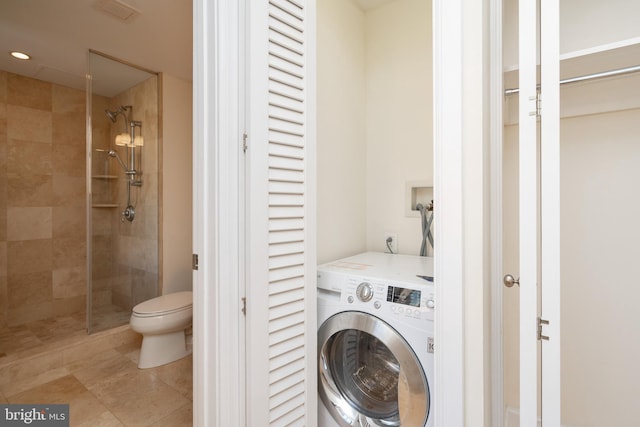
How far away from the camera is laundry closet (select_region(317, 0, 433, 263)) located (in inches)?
69.2

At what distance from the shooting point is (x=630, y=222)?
4.05 ft

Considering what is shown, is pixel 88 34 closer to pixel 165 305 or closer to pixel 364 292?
pixel 165 305

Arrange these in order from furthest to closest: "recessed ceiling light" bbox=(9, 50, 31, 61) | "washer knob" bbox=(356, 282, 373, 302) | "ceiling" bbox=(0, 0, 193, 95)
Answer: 1. "recessed ceiling light" bbox=(9, 50, 31, 61)
2. "ceiling" bbox=(0, 0, 193, 95)
3. "washer knob" bbox=(356, 282, 373, 302)

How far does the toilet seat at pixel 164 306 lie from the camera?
214 cm

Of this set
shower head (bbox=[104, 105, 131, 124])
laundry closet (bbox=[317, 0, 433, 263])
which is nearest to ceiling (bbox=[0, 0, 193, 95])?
shower head (bbox=[104, 105, 131, 124])

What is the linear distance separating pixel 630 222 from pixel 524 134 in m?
1.00

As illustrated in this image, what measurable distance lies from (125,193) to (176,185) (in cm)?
47

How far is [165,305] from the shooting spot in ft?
7.38

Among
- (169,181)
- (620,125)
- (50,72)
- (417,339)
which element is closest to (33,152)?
(50,72)

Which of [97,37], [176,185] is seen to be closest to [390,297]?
[176,185]

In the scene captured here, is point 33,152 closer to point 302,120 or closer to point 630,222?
point 302,120

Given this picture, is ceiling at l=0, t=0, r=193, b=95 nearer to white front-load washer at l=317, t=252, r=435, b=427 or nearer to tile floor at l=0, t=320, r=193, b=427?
white front-load washer at l=317, t=252, r=435, b=427

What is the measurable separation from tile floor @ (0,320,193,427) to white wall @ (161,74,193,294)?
2.10ft

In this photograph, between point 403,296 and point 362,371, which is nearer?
point 403,296
